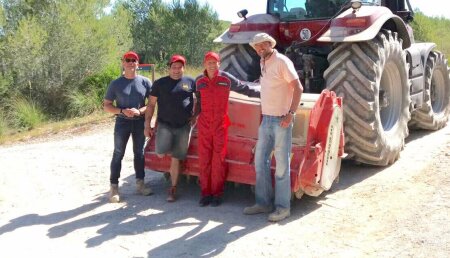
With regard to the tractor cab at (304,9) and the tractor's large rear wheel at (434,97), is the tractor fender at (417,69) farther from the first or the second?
the tractor cab at (304,9)

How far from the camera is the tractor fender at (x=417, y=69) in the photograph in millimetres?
7035

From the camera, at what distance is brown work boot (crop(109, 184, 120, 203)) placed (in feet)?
16.7

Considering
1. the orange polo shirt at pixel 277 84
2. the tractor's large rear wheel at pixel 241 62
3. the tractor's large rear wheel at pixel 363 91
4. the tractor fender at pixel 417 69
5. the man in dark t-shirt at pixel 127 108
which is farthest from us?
the tractor fender at pixel 417 69

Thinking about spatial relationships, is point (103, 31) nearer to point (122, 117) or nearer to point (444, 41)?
point (122, 117)

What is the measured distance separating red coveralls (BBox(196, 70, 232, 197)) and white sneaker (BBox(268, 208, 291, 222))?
66cm

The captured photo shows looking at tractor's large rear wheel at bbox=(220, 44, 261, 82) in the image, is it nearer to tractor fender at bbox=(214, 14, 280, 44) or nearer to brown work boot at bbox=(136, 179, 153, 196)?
tractor fender at bbox=(214, 14, 280, 44)

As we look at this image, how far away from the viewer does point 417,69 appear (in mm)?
7254

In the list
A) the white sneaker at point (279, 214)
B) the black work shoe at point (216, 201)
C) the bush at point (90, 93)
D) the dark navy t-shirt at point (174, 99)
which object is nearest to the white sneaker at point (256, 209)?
the white sneaker at point (279, 214)

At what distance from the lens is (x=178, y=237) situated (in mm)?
4129

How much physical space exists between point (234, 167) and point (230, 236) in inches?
37.1

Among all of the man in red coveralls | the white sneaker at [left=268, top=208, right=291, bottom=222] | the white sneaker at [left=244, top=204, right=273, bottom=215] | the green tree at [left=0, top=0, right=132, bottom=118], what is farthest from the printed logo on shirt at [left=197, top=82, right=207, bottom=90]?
the green tree at [left=0, top=0, right=132, bottom=118]

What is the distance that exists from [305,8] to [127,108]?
9.08 ft

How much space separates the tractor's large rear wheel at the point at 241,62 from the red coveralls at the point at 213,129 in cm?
154

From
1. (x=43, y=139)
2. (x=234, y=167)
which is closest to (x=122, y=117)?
(x=234, y=167)
